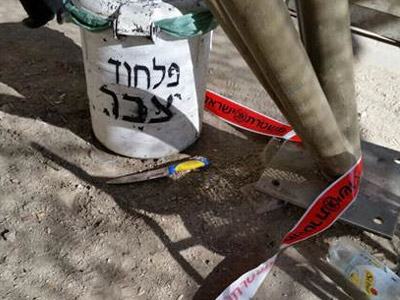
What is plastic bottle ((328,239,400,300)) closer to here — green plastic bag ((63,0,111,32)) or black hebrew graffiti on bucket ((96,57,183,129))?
black hebrew graffiti on bucket ((96,57,183,129))

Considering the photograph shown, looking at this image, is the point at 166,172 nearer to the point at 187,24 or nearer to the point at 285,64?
the point at 187,24

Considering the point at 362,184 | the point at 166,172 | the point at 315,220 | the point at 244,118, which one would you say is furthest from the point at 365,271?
the point at 244,118

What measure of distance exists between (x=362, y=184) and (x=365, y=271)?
544mm

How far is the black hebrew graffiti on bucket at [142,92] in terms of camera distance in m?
2.21

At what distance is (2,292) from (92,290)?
0.38 meters

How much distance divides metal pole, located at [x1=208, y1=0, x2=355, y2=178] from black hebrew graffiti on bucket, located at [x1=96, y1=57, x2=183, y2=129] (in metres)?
0.69

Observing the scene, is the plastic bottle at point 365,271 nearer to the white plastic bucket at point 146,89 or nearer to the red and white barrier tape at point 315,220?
the red and white barrier tape at point 315,220

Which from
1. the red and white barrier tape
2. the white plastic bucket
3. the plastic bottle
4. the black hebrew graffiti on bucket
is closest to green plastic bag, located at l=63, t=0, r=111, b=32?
the white plastic bucket

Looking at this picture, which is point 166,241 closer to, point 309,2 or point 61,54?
point 309,2

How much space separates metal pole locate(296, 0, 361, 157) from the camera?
65.2 inches

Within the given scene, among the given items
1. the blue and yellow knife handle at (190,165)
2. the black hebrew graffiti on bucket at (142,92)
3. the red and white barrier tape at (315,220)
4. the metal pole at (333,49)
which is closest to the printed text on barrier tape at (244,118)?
the red and white barrier tape at (315,220)

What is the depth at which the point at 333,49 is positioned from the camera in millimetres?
1775

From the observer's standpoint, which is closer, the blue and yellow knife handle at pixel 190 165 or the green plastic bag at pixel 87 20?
the green plastic bag at pixel 87 20

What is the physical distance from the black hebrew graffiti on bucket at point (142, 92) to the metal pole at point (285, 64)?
27.2 inches
